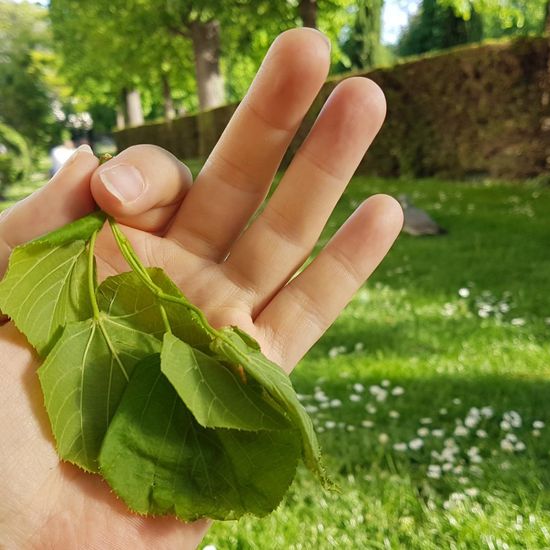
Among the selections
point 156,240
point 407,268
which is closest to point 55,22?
point 407,268

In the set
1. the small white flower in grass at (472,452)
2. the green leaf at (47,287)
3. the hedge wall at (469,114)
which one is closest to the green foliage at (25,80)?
the hedge wall at (469,114)

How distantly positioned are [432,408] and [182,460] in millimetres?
2411

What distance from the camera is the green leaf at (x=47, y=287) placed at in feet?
3.78

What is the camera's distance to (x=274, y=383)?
1022mm

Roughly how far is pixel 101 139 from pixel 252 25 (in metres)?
43.5

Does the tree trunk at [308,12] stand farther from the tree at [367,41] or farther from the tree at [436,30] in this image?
the tree at [367,41]

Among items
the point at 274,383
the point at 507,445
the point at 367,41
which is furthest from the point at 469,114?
the point at 367,41

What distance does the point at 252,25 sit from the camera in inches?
606

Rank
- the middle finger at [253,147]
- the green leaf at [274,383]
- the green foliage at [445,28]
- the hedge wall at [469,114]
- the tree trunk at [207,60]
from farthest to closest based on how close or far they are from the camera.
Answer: the green foliage at [445,28] < the tree trunk at [207,60] < the hedge wall at [469,114] < the middle finger at [253,147] < the green leaf at [274,383]

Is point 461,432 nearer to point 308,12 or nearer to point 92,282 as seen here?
point 92,282

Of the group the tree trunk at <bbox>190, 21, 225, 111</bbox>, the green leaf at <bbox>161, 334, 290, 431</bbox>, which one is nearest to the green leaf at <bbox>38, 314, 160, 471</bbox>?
the green leaf at <bbox>161, 334, 290, 431</bbox>

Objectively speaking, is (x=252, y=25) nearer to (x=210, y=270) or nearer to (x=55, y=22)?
(x=55, y=22)

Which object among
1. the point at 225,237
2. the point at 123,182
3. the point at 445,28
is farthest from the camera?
the point at 445,28

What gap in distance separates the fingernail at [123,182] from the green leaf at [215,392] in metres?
0.37
